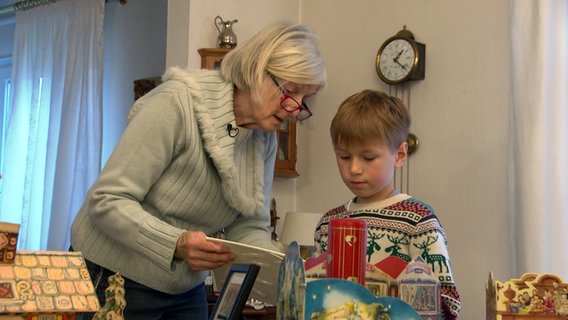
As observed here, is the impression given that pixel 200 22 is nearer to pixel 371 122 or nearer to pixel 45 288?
pixel 371 122

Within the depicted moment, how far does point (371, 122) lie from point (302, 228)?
1.99 m

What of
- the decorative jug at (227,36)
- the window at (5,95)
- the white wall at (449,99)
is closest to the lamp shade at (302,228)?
the white wall at (449,99)

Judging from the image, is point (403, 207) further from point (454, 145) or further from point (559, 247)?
point (454, 145)

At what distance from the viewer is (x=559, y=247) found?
2814 mm

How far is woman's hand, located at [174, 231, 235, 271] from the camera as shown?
4.49 feet

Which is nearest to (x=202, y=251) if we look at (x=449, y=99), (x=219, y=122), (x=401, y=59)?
(x=219, y=122)

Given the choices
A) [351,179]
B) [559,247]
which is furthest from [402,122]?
[559,247]

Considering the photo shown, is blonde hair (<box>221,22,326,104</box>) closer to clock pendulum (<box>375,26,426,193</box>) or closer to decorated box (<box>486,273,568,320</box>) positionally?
decorated box (<box>486,273,568,320</box>)

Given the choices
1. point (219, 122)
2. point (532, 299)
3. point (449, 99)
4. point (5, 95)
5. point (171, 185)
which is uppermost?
point (5, 95)

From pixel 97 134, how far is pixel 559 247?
9.06ft

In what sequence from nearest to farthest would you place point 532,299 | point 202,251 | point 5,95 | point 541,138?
1. point 532,299
2. point 202,251
3. point 541,138
4. point 5,95

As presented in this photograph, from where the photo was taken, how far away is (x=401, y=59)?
3.61m

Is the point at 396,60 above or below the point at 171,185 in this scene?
above

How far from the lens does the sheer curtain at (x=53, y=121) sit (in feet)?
14.4
